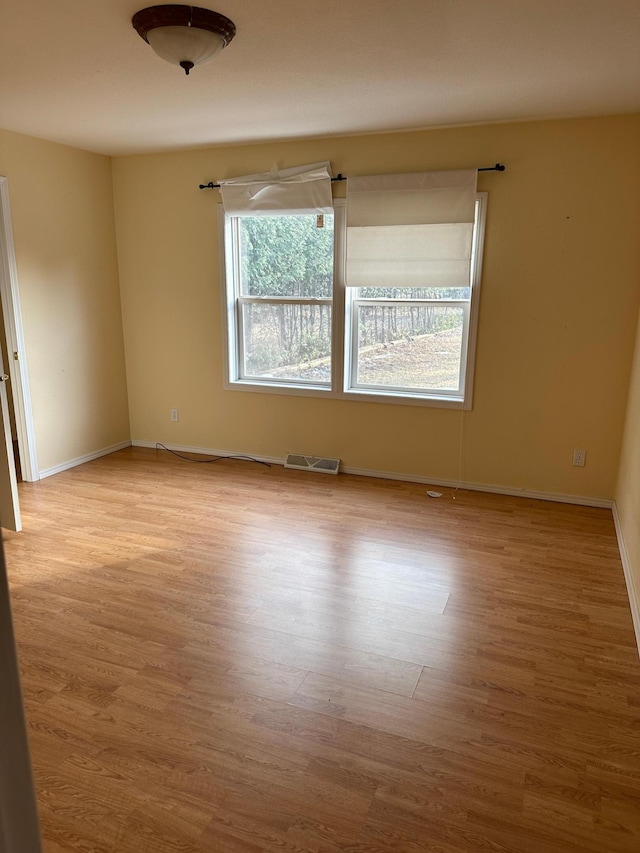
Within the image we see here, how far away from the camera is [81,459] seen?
4.85 m

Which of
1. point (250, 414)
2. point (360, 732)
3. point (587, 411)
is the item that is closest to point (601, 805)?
point (360, 732)

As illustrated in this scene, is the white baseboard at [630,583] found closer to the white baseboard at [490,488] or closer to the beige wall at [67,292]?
the white baseboard at [490,488]

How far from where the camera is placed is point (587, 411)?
387 cm

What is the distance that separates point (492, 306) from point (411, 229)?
759mm

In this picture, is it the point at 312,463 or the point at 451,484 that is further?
the point at 312,463

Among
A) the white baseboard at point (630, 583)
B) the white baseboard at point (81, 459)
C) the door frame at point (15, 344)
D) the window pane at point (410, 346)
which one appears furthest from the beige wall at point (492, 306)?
the door frame at point (15, 344)

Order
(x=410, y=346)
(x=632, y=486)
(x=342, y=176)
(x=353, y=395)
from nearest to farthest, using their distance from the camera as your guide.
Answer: (x=632, y=486)
(x=342, y=176)
(x=410, y=346)
(x=353, y=395)

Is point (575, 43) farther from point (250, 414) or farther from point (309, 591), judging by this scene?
point (250, 414)

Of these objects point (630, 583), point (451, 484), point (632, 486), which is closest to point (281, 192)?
point (451, 484)

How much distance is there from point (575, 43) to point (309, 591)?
106 inches

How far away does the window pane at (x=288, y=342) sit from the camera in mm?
4516

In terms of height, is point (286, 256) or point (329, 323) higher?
point (286, 256)

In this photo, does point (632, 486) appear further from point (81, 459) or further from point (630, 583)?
point (81, 459)

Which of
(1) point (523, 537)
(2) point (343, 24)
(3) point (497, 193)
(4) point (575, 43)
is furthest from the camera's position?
(3) point (497, 193)
